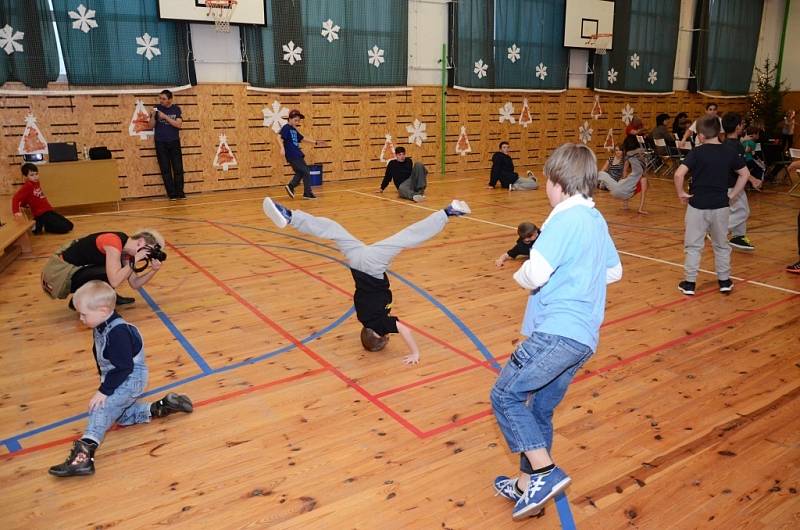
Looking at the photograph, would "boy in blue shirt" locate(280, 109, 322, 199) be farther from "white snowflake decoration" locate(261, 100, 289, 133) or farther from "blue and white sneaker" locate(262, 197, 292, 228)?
"blue and white sneaker" locate(262, 197, 292, 228)

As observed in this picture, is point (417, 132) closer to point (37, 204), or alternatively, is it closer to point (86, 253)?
point (37, 204)

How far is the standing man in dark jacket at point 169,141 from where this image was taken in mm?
10461

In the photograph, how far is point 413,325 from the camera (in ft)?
15.4

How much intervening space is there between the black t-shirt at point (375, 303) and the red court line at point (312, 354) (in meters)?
0.41

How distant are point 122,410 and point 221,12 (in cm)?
971

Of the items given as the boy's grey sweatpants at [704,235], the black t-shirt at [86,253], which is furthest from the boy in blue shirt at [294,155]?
the boy's grey sweatpants at [704,235]

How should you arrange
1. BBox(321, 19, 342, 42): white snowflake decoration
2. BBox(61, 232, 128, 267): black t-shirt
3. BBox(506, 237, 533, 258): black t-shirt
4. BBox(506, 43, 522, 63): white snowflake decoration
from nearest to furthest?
1. BBox(61, 232, 128, 267): black t-shirt
2. BBox(506, 237, 533, 258): black t-shirt
3. BBox(321, 19, 342, 42): white snowflake decoration
4. BBox(506, 43, 522, 63): white snowflake decoration

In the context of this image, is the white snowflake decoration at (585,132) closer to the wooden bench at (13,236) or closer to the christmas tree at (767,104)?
the christmas tree at (767,104)

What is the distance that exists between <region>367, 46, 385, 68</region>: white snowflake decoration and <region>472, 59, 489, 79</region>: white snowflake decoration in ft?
8.64

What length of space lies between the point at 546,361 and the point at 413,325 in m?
2.53

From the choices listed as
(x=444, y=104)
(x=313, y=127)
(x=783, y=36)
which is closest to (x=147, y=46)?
(x=313, y=127)

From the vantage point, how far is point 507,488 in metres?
2.57

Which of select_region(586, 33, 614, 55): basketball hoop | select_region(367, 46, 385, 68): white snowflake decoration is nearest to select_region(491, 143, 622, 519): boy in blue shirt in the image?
select_region(367, 46, 385, 68): white snowflake decoration

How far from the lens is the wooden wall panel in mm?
10195
